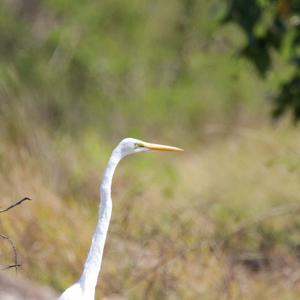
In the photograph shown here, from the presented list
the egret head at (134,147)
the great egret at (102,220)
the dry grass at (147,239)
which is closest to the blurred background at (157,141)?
the dry grass at (147,239)

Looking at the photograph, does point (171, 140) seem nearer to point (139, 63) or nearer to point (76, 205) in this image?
point (139, 63)

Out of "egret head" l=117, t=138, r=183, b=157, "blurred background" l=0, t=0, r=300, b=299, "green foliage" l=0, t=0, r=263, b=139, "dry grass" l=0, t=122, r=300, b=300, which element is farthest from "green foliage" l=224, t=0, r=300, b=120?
"green foliage" l=0, t=0, r=263, b=139

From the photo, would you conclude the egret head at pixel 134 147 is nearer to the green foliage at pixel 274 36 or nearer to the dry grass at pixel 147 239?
the dry grass at pixel 147 239

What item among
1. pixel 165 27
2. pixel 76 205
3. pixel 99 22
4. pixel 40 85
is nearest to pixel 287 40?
pixel 76 205

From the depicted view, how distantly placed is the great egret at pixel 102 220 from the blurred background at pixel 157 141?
234 cm

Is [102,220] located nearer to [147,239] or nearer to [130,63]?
[147,239]

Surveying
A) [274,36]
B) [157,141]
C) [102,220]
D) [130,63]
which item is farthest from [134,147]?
[130,63]

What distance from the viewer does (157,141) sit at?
1809cm

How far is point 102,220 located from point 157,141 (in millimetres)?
12928

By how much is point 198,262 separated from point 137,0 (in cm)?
1221

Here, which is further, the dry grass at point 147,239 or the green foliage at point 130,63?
the green foliage at point 130,63

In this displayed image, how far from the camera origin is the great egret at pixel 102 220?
16.8 feet

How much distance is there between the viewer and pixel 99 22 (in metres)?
19.1

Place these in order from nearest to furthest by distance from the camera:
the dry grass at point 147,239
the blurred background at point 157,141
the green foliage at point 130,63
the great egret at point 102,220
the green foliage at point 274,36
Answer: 1. the great egret at point 102,220
2. the dry grass at point 147,239
3. the blurred background at point 157,141
4. the green foliage at point 274,36
5. the green foliage at point 130,63
